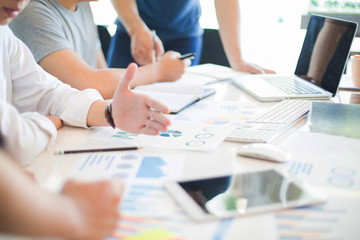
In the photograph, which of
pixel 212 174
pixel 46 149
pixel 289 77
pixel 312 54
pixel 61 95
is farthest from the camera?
pixel 289 77

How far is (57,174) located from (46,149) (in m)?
0.15

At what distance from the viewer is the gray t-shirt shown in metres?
1.39

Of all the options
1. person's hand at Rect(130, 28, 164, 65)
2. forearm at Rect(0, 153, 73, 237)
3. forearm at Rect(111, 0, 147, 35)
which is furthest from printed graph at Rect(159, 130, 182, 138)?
forearm at Rect(111, 0, 147, 35)

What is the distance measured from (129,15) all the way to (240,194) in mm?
1331

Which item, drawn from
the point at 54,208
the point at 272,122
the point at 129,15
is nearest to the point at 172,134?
the point at 272,122

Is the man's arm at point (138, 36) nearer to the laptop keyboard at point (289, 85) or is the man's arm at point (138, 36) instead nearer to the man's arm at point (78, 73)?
the man's arm at point (78, 73)

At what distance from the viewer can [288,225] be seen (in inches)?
22.9

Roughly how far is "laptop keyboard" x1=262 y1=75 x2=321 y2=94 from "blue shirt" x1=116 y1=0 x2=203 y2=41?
Result: 0.62 meters

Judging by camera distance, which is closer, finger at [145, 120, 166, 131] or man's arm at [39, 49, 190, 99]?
finger at [145, 120, 166, 131]

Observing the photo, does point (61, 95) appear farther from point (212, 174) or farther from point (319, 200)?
point (319, 200)

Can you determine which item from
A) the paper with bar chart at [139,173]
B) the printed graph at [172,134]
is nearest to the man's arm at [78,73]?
the printed graph at [172,134]

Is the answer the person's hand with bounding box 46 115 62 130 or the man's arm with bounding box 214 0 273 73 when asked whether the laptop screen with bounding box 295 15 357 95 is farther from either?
the person's hand with bounding box 46 115 62 130

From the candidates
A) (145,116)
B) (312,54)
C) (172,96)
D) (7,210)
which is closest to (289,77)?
(312,54)

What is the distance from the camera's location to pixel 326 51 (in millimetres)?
1372
